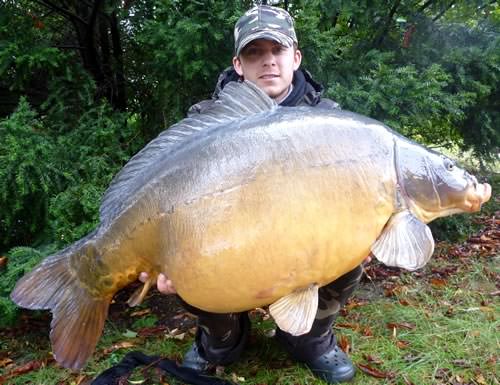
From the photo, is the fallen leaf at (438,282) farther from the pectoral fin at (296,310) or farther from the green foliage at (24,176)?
the green foliage at (24,176)

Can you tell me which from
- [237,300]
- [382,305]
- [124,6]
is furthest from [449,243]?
[124,6]

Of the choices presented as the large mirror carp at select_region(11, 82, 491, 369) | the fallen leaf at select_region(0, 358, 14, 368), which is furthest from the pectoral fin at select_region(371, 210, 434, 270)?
the fallen leaf at select_region(0, 358, 14, 368)

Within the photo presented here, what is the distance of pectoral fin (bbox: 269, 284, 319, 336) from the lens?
1474 mm

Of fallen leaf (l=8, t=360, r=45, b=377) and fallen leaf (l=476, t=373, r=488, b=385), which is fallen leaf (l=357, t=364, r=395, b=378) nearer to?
fallen leaf (l=476, t=373, r=488, b=385)

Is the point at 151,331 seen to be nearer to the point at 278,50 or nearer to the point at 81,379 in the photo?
the point at 81,379

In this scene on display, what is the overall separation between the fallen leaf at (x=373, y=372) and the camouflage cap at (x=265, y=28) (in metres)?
1.53

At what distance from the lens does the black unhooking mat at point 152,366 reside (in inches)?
77.7

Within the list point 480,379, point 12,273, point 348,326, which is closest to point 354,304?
point 348,326

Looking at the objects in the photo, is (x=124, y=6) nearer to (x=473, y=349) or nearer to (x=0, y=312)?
(x=0, y=312)

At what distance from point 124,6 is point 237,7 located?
83 cm

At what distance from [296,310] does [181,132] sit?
72 centimetres

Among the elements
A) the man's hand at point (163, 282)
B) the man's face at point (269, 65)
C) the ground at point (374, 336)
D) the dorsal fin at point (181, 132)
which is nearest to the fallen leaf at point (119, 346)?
the ground at point (374, 336)

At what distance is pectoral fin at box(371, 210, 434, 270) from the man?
57 centimetres

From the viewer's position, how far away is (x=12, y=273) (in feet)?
7.61
